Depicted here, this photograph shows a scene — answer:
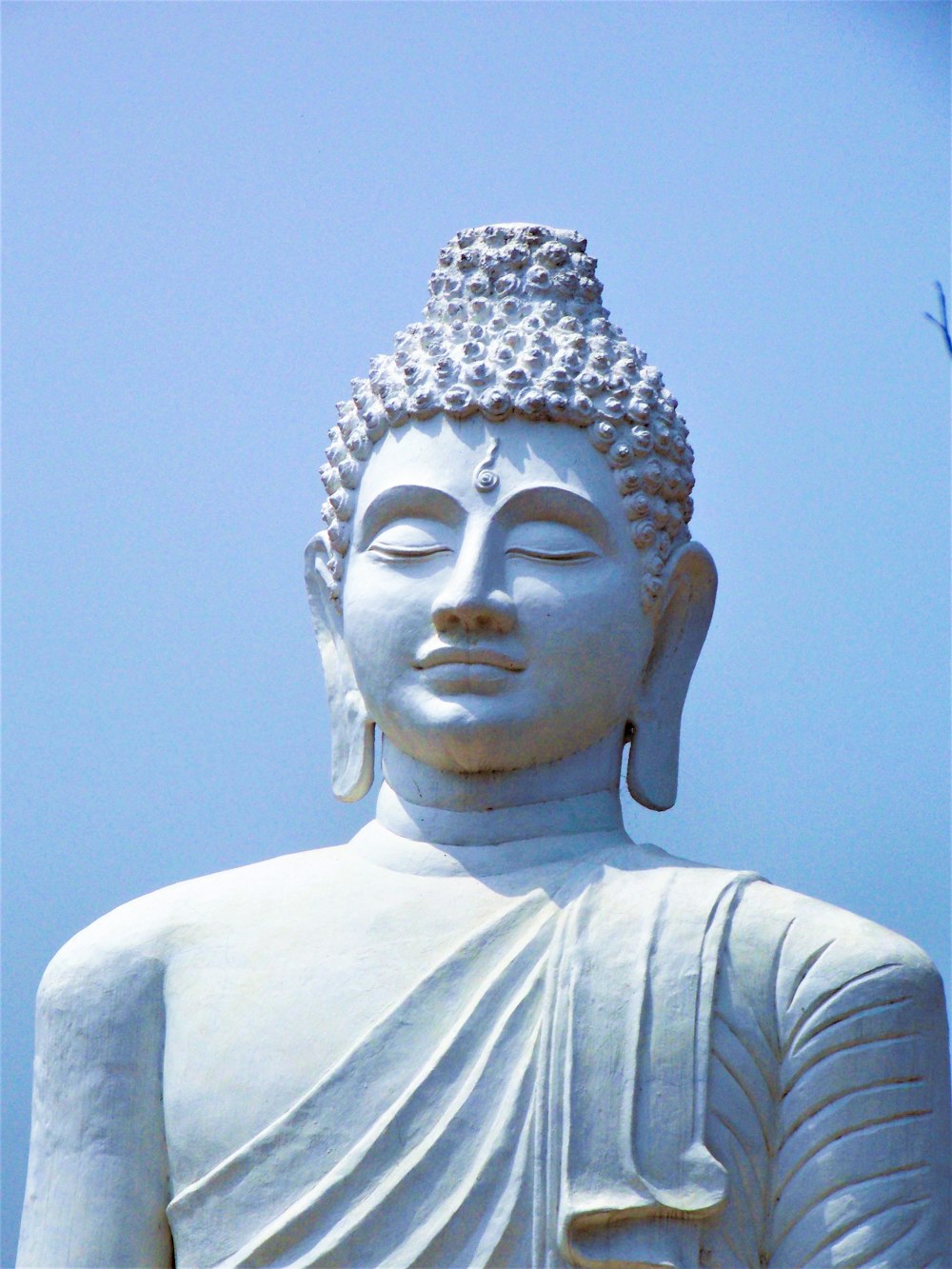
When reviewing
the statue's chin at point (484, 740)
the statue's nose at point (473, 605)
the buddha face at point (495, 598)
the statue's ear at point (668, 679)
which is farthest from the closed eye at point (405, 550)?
the statue's ear at point (668, 679)

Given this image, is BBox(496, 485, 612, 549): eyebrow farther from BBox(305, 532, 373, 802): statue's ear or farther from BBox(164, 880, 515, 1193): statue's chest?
BBox(164, 880, 515, 1193): statue's chest

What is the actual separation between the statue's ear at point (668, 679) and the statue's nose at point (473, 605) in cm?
68

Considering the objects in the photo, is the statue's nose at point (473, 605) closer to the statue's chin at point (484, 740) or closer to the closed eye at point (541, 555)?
the closed eye at point (541, 555)

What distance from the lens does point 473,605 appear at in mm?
7625

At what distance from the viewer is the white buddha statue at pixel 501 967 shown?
23.5 ft

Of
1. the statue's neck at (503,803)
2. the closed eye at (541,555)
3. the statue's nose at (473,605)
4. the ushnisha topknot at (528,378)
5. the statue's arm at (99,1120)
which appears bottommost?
the statue's arm at (99,1120)

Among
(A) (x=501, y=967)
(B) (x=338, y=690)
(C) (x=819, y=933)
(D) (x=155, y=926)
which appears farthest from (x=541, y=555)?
(D) (x=155, y=926)

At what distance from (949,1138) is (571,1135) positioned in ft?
3.68

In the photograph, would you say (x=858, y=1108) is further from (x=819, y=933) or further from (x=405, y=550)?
(x=405, y=550)

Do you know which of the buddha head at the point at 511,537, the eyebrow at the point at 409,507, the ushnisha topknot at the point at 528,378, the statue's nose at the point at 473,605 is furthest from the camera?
the ushnisha topknot at the point at 528,378

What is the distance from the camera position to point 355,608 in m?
8.00

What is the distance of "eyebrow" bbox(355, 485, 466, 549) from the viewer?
25.7 feet

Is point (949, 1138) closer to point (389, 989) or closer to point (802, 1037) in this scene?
point (802, 1037)

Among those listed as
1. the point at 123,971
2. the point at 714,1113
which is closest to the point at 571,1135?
the point at 714,1113
